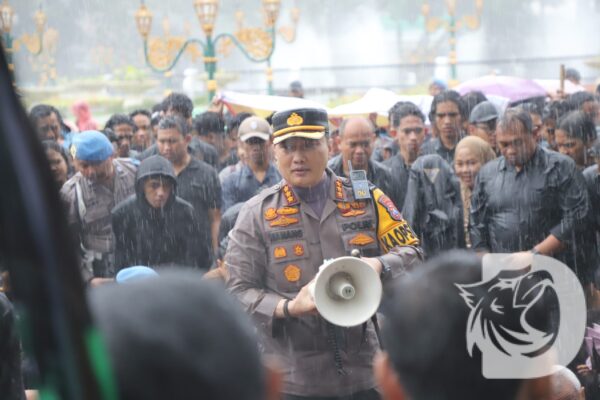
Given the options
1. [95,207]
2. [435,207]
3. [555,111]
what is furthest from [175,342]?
[555,111]

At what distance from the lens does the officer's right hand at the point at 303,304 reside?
4.15 meters

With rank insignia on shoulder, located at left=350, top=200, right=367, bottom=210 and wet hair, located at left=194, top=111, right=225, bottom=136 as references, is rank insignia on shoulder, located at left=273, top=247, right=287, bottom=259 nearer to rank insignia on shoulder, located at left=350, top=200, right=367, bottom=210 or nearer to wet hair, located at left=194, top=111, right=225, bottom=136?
rank insignia on shoulder, located at left=350, top=200, right=367, bottom=210

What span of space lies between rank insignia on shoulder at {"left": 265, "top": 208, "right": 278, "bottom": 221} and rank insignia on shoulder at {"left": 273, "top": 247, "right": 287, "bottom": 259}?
0.15 metres

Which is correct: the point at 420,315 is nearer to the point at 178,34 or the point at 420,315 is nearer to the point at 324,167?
the point at 324,167

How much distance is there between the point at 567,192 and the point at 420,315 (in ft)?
15.4

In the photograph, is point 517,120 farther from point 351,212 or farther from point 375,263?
point 375,263

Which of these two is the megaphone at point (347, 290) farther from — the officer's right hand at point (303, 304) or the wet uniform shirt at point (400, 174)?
the wet uniform shirt at point (400, 174)

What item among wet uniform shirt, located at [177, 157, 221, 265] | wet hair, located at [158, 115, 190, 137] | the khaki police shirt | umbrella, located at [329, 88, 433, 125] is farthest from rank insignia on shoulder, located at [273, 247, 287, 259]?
umbrella, located at [329, 88, 433, 125]

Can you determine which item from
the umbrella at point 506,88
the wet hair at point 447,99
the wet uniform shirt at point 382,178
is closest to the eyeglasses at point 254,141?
the wet uniform shirt at point 382,178

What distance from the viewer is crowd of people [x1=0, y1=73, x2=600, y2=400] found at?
1583mm

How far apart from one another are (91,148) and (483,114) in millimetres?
3729

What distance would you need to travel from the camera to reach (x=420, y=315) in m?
1.98

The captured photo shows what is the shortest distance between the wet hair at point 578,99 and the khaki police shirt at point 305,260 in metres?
6.03

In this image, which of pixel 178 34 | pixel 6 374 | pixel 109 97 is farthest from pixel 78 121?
pixel 178 34
